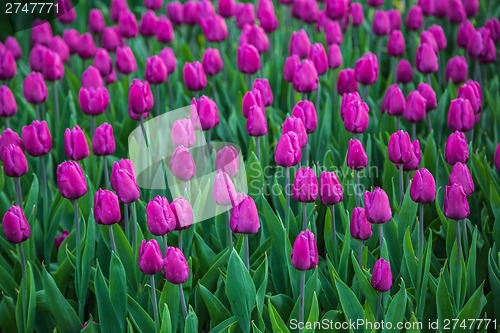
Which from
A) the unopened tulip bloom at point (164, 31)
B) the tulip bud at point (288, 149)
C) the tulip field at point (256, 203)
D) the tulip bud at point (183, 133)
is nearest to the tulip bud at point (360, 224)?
the tulip field at point (256, 203)

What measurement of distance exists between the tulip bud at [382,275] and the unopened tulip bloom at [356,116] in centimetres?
70

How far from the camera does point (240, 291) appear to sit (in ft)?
7.22

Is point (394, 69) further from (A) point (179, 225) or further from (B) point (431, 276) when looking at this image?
(A) point (179, 225)

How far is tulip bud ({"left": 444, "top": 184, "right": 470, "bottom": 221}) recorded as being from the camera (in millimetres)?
2158

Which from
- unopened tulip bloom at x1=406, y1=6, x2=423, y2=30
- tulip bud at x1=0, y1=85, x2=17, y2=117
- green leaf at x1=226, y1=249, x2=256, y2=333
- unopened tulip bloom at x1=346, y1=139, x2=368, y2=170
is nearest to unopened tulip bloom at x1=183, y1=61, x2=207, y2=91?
tulip bud at x1=0, y1=85, x2=17, y2=117

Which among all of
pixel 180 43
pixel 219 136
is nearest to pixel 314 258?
pixel 219 136

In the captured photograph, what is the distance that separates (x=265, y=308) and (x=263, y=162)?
823mm

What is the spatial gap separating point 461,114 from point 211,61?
44.9 inches

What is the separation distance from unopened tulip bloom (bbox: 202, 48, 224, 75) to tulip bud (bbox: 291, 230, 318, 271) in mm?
1482

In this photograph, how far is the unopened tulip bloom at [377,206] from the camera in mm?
2152

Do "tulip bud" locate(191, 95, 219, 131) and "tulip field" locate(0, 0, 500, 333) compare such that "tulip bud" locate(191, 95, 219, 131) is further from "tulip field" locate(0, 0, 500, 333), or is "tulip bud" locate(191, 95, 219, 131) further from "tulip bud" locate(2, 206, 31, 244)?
"tulip bud" locate(2, 206, 31, 244)

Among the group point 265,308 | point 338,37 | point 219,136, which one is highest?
point 338,37

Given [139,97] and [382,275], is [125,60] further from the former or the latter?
[382,275]

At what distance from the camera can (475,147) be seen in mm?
3229
